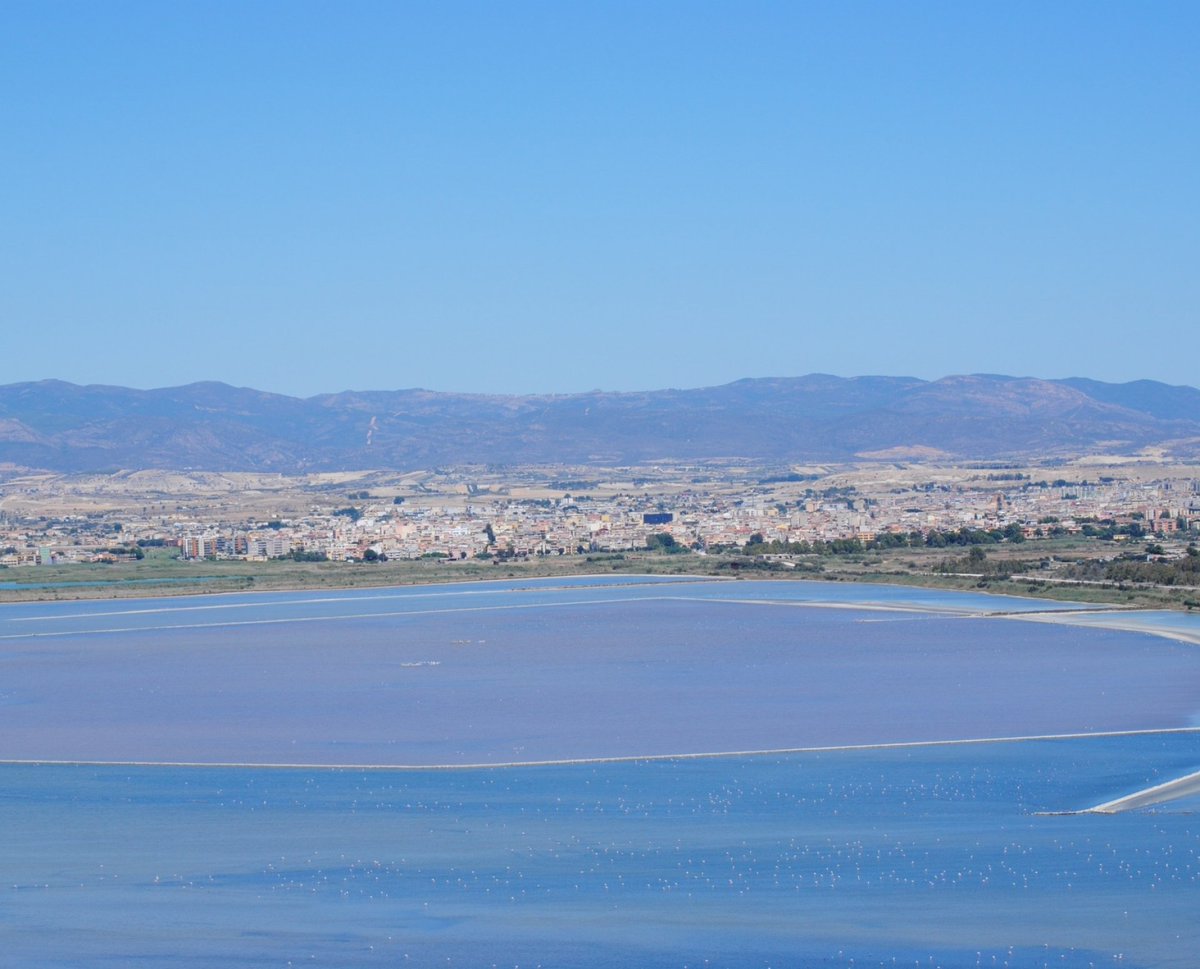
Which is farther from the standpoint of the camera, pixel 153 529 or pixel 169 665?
pixel 153 529

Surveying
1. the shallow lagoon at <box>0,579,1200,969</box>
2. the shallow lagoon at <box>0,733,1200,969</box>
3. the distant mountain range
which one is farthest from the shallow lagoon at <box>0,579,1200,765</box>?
the distant mountain range

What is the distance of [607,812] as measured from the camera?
15.1 m

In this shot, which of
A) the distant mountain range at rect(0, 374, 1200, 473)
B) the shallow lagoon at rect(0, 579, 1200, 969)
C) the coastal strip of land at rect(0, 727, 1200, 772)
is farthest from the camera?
the distant mountain range at rect(0, 374, 1200, 473)

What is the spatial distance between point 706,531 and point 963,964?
5418 centimetres

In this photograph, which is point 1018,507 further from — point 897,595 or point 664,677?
point 664,677

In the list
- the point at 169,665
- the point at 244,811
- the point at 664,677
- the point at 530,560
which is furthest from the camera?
the point at 530,560

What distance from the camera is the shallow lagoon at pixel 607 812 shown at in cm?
1146

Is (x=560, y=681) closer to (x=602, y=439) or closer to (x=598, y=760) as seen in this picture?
(x=598, y=760)

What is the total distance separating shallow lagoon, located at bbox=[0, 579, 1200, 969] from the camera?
451 inches

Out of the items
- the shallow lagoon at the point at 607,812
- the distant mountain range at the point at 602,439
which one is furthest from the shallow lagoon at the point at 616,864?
the distant mountain range at the point at 602,439

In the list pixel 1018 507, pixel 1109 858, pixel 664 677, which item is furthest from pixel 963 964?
pixel 1018 507

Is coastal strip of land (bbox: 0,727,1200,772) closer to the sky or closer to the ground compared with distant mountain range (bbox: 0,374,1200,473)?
closer to the ground

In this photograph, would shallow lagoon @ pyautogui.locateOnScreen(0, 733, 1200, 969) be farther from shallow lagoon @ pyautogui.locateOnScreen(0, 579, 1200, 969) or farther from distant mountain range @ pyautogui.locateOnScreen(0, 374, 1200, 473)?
distant mountain range @ pyautogui.locateOnScreen(0, 374, 1200, 473)

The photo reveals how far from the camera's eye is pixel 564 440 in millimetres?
165000
